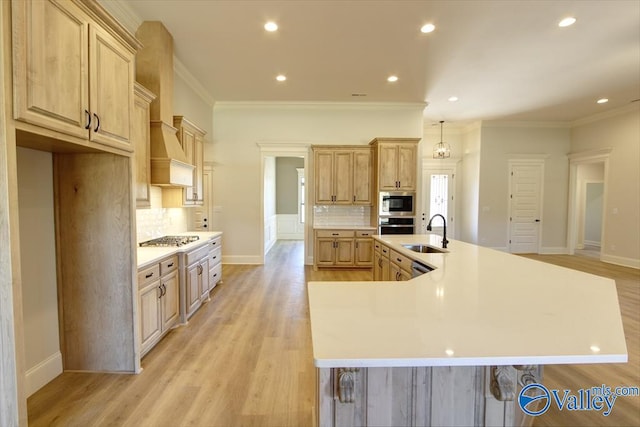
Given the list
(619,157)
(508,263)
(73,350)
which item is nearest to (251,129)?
(73,350)

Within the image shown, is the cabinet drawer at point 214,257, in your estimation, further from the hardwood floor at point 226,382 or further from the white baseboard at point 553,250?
the white baseboard at point 553,250

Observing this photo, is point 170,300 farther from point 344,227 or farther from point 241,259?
point 344,227

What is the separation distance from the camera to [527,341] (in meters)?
1.05

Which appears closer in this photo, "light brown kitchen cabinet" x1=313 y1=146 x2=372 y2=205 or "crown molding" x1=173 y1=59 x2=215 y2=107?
"crown molding" x1=173 y1=59 x2=215 y2=107

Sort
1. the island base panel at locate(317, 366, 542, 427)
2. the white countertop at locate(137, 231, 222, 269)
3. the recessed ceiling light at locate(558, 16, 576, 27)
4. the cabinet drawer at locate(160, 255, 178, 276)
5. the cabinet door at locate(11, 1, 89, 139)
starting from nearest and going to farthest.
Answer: the island base panel at locate(317, 366, 542, 427), the cabinet door at locate(11, 1, 89, 139), the white countertop at locate(137, 231, 222, 269), the cabinet drawer at locate(160, 255, 178, 276), the recessed ceiling light at locate(558, 16, 576, 27)

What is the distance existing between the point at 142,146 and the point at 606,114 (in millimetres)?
9186

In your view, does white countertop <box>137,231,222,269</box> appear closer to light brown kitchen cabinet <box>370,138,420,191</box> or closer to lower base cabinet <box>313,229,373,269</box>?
lower base cabinet <box>313,229,373,269</box>

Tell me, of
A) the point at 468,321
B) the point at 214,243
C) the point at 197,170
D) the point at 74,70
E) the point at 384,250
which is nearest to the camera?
the point at 468,321

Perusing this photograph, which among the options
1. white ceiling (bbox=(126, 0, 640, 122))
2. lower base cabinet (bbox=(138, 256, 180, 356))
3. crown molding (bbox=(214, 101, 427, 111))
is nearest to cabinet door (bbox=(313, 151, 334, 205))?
crown molding (bbox=(214, 101, 427, 111))

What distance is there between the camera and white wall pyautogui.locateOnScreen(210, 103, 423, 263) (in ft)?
20.4

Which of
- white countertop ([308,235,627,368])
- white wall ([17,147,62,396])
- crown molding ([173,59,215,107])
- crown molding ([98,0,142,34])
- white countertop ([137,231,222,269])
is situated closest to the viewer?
white countertop ([308,235,627,368])

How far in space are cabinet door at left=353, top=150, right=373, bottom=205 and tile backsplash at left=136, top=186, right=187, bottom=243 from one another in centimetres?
332

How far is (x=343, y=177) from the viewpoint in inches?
239

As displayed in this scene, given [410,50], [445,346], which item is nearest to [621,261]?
[410,50]
